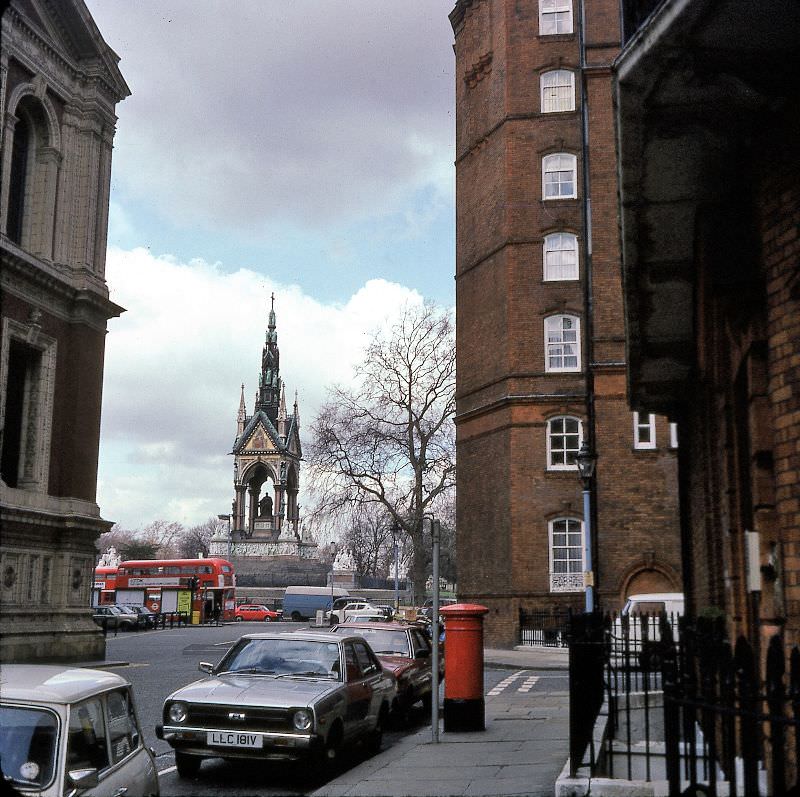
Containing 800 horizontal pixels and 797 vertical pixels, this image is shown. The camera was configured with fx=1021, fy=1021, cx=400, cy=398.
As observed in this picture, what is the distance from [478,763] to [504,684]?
40.3 ft

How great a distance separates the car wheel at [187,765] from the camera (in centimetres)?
1101

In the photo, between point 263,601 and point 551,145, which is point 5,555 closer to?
point 551,145

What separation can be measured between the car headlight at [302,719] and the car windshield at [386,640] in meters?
6.25

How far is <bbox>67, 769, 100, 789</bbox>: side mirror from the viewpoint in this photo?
5703 mm

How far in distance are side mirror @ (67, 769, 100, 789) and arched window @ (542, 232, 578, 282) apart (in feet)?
101

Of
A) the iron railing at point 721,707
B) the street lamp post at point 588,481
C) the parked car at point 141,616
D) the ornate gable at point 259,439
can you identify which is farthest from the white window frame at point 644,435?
the ornate gable at point 259,439

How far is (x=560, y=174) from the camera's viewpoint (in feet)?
118

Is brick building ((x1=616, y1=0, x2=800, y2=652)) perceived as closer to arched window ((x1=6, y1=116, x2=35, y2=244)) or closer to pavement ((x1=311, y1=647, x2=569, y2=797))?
pavement ((x1=311, y1=647, x2=569, y2=797))

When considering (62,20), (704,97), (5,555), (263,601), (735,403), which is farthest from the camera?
(263,601)

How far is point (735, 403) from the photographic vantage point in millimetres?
8367

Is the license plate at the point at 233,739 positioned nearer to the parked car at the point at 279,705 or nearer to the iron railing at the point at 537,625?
the parked car at the point at 279,705

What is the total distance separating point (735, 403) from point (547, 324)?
2689 cm

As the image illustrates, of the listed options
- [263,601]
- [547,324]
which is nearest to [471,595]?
[547,324]

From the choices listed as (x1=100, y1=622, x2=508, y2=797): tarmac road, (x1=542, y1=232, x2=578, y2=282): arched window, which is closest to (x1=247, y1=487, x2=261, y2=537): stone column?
(x1=100, y1=622, x2=508, y2=797): tarmac road
